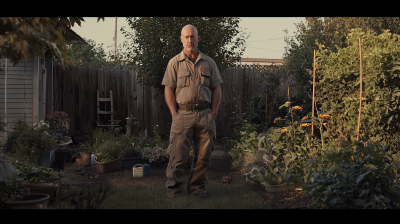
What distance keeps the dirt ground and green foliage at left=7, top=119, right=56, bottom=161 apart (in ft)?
1.79

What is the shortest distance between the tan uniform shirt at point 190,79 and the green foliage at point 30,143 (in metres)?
2.97

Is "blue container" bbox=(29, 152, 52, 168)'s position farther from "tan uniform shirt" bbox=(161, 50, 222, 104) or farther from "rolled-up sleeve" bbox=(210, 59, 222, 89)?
"rolled-up sleeve" bbox=(210, 59, 222, 89)

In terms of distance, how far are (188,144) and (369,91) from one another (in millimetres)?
2651

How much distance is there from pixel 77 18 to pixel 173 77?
185 cm

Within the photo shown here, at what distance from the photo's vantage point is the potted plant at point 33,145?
20.0ft

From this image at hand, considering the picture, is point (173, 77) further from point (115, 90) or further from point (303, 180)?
point (115, 90)

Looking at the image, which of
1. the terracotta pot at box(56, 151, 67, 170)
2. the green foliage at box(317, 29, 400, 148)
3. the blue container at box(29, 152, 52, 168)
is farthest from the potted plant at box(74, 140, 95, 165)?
the green foliage at box(317, 29, 400, 148)

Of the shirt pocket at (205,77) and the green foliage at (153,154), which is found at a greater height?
the shirt pocket at (205,77)

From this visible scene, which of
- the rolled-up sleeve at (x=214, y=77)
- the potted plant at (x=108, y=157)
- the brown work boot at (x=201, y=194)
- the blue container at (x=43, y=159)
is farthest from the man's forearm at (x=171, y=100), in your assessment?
the blue container at (x=43, y=159)

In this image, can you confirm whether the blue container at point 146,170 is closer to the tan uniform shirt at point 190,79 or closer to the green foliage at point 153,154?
the green foliage at point 153,154

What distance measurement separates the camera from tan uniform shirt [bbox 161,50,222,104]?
435 centimetres

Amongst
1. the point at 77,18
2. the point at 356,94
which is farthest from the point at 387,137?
the point at 77,18

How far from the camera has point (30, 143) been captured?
20.5ft

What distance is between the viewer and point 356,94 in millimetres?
5402
